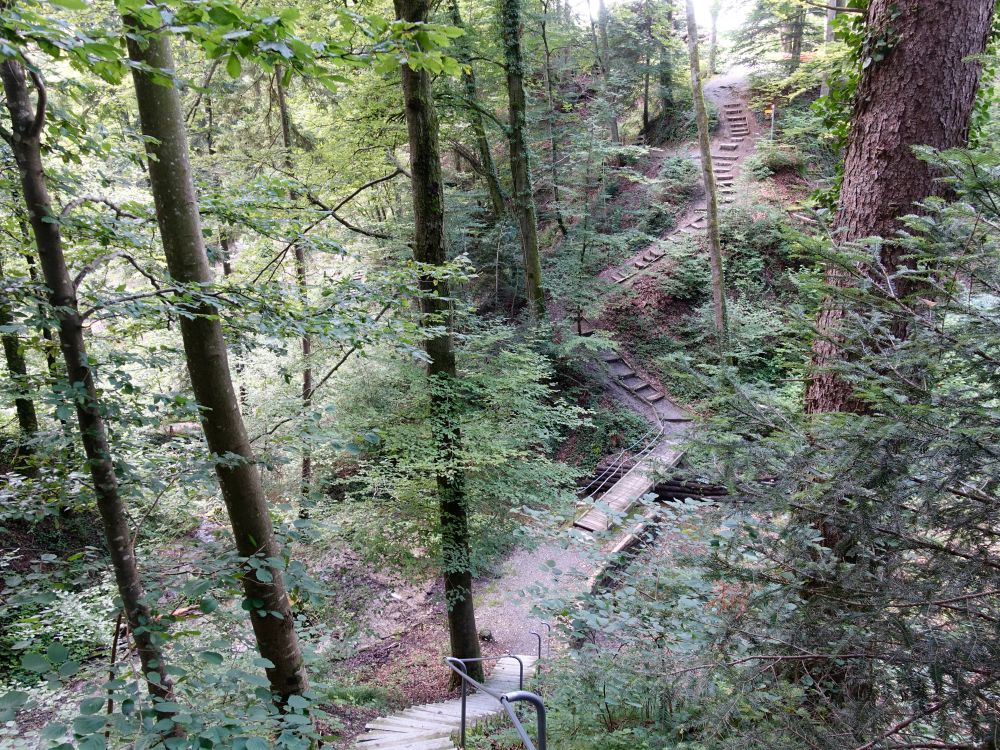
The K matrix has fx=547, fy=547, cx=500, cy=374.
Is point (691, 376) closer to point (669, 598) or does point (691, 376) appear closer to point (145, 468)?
point (669, 598)

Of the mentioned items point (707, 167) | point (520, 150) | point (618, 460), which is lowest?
point (618, 460)

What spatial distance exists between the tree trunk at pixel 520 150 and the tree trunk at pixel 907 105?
9.13 metres

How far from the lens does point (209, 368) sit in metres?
2.99

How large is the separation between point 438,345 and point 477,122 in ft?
22.9

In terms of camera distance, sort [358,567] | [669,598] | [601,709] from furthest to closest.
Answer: [358,567] → [601,709] → [669,598]

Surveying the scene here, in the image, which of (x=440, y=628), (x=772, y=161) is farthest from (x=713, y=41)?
(x=440, y=628)

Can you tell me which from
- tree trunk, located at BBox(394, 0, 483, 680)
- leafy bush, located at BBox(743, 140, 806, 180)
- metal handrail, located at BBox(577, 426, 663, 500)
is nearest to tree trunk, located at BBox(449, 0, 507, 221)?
tree trunk, located at BBox(394, 0, 483, 680)

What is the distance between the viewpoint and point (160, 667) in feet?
6.93

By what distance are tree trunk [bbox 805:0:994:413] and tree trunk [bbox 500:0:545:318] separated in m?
9.13

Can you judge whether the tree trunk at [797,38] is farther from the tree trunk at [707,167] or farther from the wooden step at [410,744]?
the wooden step at [410,744]

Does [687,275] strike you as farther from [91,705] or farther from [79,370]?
[91,705]

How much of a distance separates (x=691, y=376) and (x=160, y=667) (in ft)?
8.36

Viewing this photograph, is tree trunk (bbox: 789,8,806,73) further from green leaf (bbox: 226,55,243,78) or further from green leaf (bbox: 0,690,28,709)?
green leaf (bbox: 0,690,28,709)

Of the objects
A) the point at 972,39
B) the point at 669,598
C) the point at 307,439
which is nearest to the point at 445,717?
the point at 669,598
